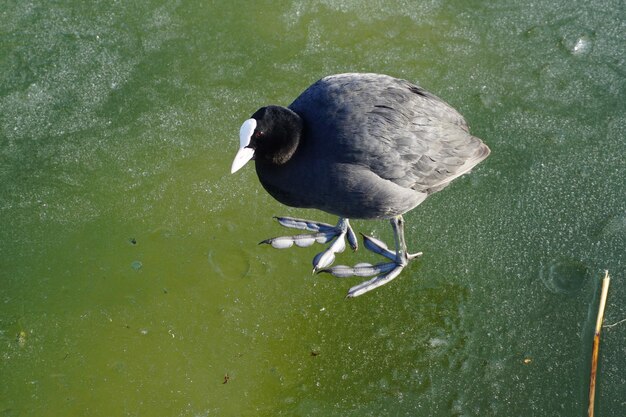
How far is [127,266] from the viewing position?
10.1 feet

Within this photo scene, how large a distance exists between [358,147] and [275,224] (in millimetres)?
820

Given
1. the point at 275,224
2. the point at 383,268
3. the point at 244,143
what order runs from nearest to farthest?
1. the point at 244,143
2. the point at 383,268
3. the point at 275,224

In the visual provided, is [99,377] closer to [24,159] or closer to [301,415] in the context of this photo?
[301,415]

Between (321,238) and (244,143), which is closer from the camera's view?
(244,143)

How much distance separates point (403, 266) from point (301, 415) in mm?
851

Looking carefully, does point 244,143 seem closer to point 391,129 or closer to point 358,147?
point 358,147

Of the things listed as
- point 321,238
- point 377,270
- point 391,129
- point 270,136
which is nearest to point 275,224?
point 321,238

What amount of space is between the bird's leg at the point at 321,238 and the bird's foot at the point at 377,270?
65mm

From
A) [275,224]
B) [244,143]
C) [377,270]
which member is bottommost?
[377,270]

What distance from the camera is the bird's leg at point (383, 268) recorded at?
3.04m

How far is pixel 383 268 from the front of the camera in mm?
3105

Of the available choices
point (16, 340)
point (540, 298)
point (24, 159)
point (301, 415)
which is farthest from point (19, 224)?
point (540, 298)

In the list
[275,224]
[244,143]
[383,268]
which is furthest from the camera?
[275,224]

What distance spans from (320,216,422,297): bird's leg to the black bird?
0.80 ft
